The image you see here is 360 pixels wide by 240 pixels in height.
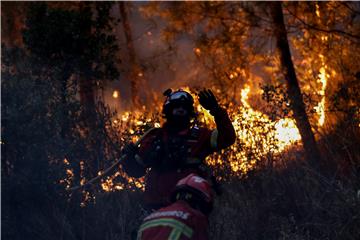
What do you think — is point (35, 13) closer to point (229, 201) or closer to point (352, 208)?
point (229, 201)

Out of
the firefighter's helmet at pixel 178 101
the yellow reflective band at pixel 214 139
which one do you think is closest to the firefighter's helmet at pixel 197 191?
the yellow reflective band at pixel 214 139

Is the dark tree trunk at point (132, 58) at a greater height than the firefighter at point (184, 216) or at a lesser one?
greater

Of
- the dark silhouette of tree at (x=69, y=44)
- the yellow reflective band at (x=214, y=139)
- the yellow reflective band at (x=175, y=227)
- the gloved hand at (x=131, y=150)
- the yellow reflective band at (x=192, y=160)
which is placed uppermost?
the dark silhouette of tree at (x=69, y=44)

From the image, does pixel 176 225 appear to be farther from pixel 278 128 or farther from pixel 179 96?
pixel 278 128

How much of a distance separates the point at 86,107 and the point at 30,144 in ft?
5.36

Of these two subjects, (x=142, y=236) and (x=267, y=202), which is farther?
(x=267, y=202)

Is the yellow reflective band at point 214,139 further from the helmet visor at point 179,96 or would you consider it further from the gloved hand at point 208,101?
the helmet visor at point 179,96

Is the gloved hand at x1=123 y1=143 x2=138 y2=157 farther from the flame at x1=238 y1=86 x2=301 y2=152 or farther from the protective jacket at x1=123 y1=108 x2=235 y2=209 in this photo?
the flame at x1=238 y1=86 x2=301 y2=152

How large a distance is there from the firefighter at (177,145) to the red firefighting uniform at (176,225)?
3.14ft

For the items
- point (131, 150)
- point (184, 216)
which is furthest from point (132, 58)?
point (184, 216)

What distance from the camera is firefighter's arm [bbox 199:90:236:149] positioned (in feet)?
17.0

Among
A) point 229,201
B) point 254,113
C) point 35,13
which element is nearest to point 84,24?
point 35,13

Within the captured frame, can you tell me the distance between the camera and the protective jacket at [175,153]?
5035 millimetres

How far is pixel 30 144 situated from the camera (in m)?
7.69
